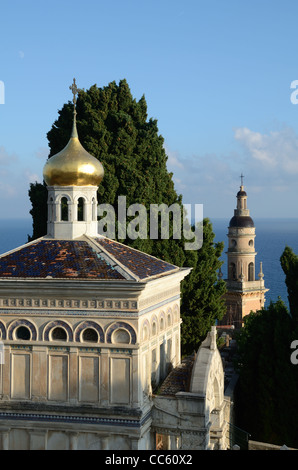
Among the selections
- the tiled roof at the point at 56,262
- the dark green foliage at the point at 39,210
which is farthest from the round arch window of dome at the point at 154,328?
the dark green foliage at the point at 39,210

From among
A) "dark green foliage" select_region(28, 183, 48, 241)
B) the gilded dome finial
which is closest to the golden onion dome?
the gilded dome finial

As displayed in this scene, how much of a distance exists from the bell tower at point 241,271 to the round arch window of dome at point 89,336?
1296 inches

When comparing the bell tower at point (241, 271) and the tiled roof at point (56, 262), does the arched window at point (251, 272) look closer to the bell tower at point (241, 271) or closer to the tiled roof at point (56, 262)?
the bell tower at point (241, 271)

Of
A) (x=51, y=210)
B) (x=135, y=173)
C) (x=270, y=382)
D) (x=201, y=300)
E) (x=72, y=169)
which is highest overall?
(x=135, y=173)

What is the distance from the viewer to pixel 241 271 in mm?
48969

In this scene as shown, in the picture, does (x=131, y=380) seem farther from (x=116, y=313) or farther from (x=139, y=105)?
(x=139, y=105)

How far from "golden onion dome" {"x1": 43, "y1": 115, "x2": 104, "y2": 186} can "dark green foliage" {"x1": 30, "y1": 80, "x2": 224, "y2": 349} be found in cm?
846

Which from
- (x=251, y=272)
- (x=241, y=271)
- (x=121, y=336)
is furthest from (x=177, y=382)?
(x=251, y=272)

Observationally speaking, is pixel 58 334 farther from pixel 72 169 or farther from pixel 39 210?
pixel 39 210

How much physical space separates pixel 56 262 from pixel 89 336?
2.31m

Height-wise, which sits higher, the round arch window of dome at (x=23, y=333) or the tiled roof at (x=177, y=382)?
the round arch window of dome at (x=23, y=333)

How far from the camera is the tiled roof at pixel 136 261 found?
17642mm

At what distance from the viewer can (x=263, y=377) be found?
23.0m

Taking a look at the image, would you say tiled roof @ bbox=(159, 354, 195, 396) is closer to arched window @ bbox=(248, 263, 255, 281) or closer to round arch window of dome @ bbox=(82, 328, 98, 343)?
round arch window of dome @ bbox=(82, 328, 98, 343)
